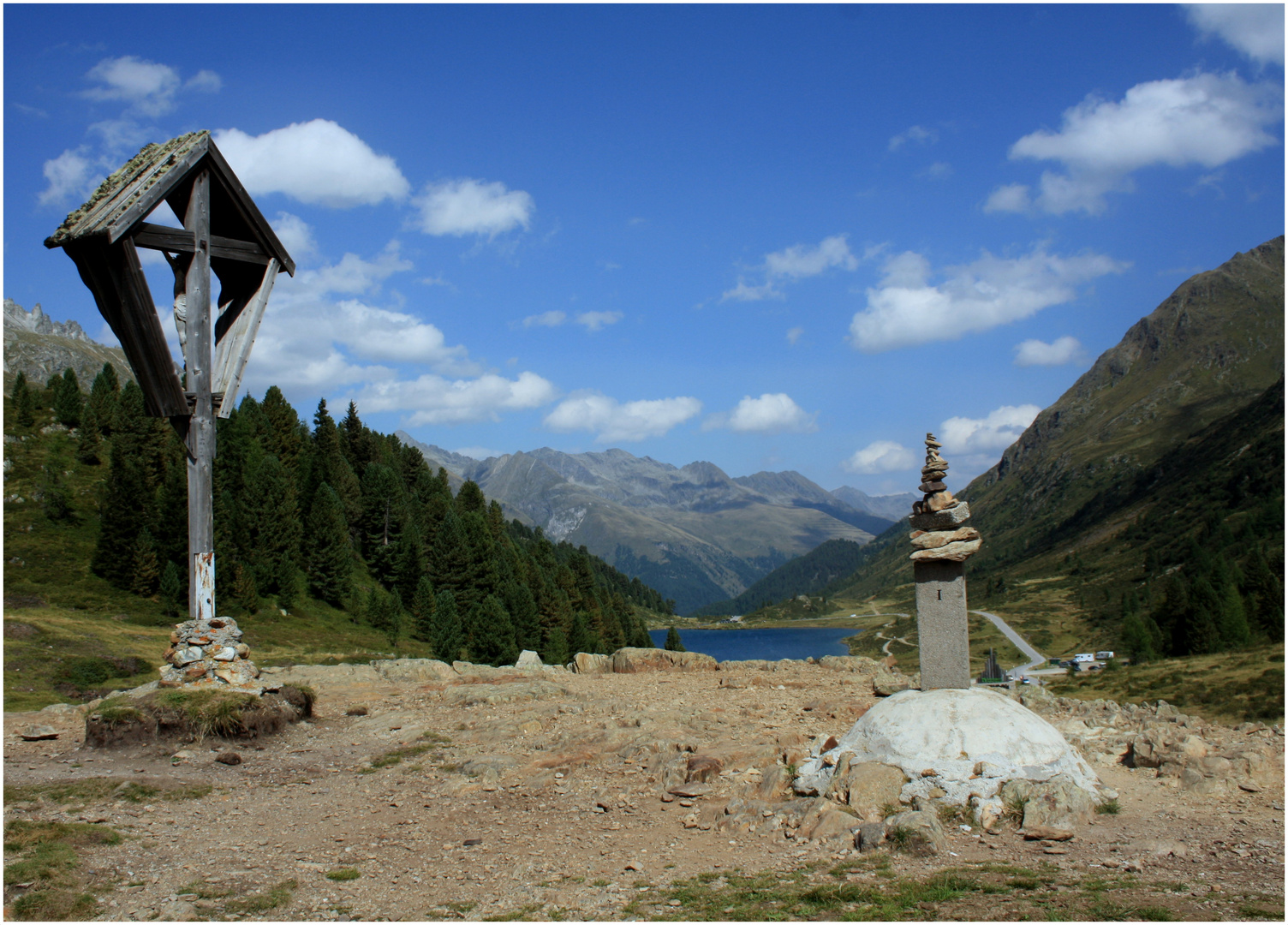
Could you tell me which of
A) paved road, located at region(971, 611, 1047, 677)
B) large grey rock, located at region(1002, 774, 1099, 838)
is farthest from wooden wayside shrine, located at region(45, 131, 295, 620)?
paved road, located at region(971, 611, 1047, 677)

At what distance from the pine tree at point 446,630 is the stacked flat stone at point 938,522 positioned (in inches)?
1858

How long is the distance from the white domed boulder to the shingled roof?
1641 cm

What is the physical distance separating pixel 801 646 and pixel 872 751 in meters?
177

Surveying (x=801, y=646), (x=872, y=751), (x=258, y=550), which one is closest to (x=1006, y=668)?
(x=801, y=646)

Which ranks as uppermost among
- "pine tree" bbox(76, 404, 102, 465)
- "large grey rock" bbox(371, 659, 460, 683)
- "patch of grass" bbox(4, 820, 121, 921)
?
"pine tree" bbox(76, 404, 102, 465)

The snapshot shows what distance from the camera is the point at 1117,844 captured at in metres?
10.0

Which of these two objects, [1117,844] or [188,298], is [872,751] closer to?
[1117,844]

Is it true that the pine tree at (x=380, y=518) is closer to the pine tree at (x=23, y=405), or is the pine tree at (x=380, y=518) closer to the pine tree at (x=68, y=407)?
the pine tree at (x=68, y=407)

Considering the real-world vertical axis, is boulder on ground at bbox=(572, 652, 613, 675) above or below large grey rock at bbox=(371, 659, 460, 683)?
below

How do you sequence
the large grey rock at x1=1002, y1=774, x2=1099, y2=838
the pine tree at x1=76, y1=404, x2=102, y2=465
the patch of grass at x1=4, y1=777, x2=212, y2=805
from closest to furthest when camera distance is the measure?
1. the large grey rock at x1=1002, y1=774, x2=1099, y2=838
2. the patch of grass at x1=4, y1=777, x2=212, y2=805
3. the pine tree at x1=76, y1=404, x2=102, y2=465

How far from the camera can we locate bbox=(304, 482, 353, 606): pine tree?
6681 centimetres

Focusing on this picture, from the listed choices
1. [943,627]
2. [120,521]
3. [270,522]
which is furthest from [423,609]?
[943,627]

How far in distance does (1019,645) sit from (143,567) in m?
136

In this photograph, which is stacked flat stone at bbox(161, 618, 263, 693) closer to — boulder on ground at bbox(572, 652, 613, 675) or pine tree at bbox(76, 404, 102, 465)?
boulder on ground at bbox(572, 652, 613, 675)
